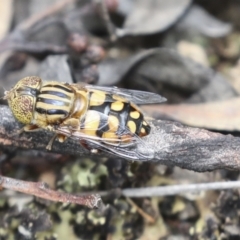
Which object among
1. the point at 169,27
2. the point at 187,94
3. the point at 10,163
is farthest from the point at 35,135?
the point at 169,27

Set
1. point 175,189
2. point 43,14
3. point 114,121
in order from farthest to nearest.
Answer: point 43,14 → point 175,189 → point 114,121

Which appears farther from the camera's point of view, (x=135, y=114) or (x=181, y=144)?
(x=135, y=114)

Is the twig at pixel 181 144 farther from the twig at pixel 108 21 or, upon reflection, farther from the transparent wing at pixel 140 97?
the twig at pixel 108 21

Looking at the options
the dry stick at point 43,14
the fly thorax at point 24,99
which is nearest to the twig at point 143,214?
the fly thorax at point 24,99

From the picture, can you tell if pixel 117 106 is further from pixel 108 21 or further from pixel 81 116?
pixel 108 21

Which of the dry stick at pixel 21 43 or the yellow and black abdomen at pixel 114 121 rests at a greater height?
the dry stick at pixel 21 43

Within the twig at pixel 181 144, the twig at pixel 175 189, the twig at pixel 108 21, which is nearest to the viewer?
the twig at pixel 181 144

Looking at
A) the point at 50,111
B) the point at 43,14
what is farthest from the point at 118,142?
the point at 43,14

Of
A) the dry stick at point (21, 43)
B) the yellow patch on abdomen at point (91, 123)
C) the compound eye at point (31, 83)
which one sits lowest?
the yellow patch on abdomen at point (91, 123)
